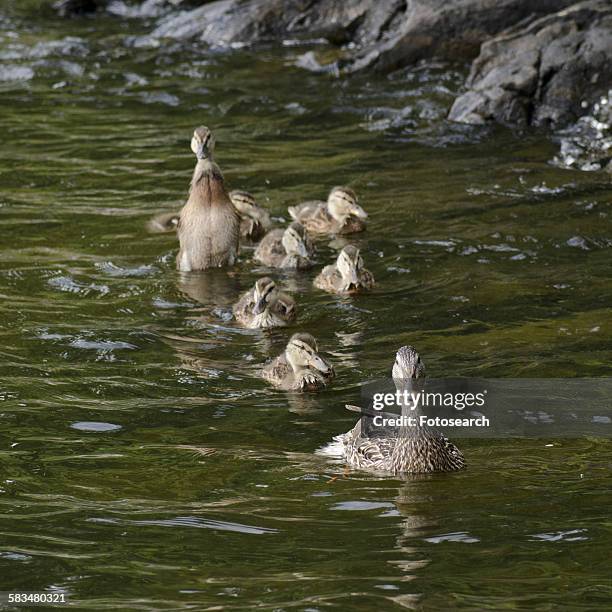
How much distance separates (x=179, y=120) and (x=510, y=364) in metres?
8.65

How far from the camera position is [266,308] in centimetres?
1004

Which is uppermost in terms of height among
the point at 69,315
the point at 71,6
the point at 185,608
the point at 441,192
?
the point at 71,6

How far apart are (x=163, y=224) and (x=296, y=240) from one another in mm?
1654

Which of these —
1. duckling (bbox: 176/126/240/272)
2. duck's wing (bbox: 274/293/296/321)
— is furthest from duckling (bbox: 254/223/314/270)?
duck's wing (bbox: 274/293/296/321)

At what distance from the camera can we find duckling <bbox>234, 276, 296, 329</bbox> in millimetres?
10039

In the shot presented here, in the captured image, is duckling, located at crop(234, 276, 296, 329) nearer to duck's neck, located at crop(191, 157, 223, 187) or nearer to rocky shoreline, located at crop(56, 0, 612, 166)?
duck's neck, located at crop(191, 157, 223, 187)

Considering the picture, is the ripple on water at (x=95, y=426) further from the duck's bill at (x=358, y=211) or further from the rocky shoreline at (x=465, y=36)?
the rocky shoreline at (x=465, y=36)

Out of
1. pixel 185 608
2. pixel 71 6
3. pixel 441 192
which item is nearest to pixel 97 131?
pixel 441 192

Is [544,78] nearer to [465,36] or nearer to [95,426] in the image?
[465,36]

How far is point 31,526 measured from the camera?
Result: 662cm

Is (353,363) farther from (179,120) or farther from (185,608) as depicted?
(179,120)

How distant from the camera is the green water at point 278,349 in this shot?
6.12 metres

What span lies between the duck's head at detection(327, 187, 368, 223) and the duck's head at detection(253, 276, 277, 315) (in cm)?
225

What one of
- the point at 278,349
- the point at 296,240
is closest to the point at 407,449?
the point at 278,349
